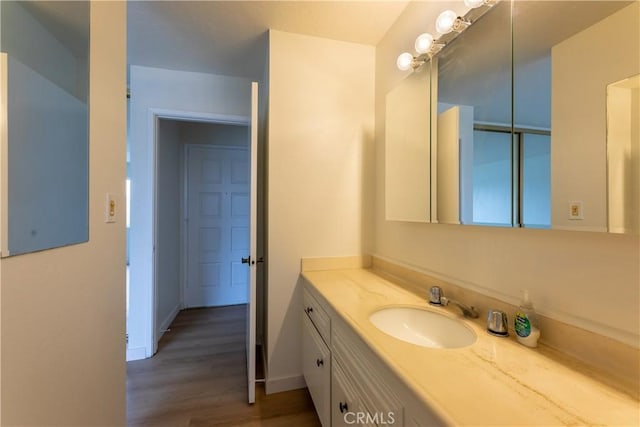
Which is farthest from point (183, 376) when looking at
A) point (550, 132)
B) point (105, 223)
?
point (550, 132)

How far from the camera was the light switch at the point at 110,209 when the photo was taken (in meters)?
1.08

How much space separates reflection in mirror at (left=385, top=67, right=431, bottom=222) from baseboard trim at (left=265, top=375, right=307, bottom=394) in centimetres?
126

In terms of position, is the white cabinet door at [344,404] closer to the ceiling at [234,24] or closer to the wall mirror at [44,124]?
the wall mirror at [44,124]

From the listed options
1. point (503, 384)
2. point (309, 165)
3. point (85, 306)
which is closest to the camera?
point (503, 384)

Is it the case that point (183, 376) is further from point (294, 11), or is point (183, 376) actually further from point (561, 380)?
point (294, 11)

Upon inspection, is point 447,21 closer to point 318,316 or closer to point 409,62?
point 409,62

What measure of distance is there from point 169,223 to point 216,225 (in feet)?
1.92

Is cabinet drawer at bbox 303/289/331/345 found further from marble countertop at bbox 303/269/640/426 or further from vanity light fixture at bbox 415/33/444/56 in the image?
vanity light fixture at bbox 415/33/444/56

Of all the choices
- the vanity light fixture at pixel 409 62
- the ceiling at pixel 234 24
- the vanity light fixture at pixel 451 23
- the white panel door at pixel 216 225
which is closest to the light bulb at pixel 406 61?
the vanity light fixture at pixel 409 62

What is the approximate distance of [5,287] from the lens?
2.01ft

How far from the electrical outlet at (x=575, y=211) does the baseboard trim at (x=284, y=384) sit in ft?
5.69

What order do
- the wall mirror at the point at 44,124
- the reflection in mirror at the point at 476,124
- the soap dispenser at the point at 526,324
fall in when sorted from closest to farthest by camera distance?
the wall mirror at the point at 44,124
the soap dispenser at the point at 526,324
the reflection in mirror at the point at 476,124

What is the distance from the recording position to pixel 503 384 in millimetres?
604

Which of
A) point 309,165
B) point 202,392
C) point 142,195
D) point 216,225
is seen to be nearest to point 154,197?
point 142,195
